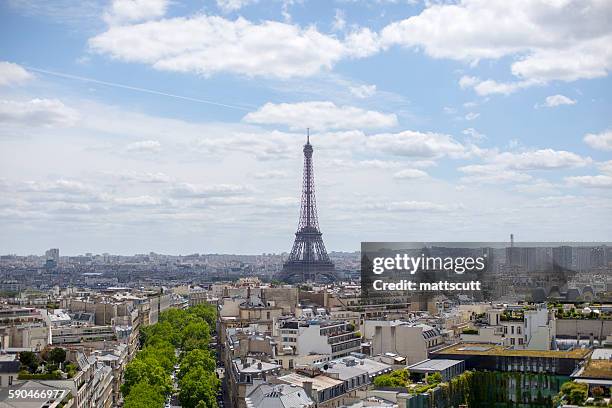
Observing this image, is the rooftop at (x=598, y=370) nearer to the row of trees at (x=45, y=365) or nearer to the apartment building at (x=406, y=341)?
the apartment building at (x=406, y=341)

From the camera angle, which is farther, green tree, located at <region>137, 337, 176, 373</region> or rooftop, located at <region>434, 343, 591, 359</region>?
green tree, located at <region>137, 337, 176, 373</region>

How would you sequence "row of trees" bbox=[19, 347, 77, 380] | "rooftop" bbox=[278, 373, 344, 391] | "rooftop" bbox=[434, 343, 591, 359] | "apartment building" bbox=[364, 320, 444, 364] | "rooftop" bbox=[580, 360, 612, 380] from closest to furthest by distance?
"rooftop" bbox=[580, 360, 612, 380], "row of trees" bbox=[19, 347, 77, 380], "rooftop" bbox=[434, 343, 591, 359], "rooftop" bbox=[278, 373, 344, 391], "apartment building" bbox=[364, 320, 444, 364]

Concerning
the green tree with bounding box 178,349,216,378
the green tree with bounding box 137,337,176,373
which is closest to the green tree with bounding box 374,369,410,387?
the green tree with bounding box 178,349,216,378

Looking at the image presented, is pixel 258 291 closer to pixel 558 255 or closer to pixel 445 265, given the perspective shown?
pixel 445 265

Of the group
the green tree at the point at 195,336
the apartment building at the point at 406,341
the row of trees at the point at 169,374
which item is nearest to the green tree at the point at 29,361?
the row of trees at the point at 169,374

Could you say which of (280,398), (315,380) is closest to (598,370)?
(280,398)

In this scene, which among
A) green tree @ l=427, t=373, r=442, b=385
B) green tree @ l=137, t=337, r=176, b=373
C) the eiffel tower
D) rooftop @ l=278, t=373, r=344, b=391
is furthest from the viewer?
the eiffel tower

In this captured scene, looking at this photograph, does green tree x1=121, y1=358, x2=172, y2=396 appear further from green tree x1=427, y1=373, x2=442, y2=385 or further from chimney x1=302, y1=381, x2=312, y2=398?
green tree x1=427, y1=373, x2=442, y2=385

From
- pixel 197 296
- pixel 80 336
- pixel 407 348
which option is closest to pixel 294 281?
pixel 197 296

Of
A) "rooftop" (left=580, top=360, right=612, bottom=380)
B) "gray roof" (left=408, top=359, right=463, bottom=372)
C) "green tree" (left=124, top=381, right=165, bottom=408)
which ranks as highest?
"rooftop" (left=580, top=360, right=612, bottom=380)

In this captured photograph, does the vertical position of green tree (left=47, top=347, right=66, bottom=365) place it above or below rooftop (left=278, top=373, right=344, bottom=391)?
above
